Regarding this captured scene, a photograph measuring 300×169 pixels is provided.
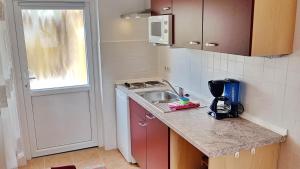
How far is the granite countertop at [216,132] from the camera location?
1.66 metres

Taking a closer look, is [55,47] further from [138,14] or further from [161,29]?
[161,29]

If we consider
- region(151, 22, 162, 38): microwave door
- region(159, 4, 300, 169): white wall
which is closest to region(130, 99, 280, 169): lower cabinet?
region(159, 4, 300, 169): white wall

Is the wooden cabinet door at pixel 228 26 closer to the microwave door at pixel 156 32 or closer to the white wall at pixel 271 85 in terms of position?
the white wall at pixel 271 85

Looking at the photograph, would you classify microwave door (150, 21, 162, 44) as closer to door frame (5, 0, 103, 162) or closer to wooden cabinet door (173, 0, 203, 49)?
wooden cabinet door (173, 0, 203, 49)

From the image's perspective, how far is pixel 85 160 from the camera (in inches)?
132

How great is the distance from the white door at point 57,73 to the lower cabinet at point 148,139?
877mm

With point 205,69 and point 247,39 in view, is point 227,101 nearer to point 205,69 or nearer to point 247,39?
point 205,69

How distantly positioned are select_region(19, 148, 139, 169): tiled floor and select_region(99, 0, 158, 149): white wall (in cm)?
19

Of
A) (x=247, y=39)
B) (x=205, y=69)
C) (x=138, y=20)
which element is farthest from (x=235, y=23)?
(x=138, y=20)

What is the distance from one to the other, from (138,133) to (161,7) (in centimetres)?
134

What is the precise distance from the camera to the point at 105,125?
3.55 meters

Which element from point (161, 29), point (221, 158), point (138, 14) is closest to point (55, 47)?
point (138, 14)

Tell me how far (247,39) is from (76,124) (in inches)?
105

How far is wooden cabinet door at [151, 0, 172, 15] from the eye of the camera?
97.5 inches
